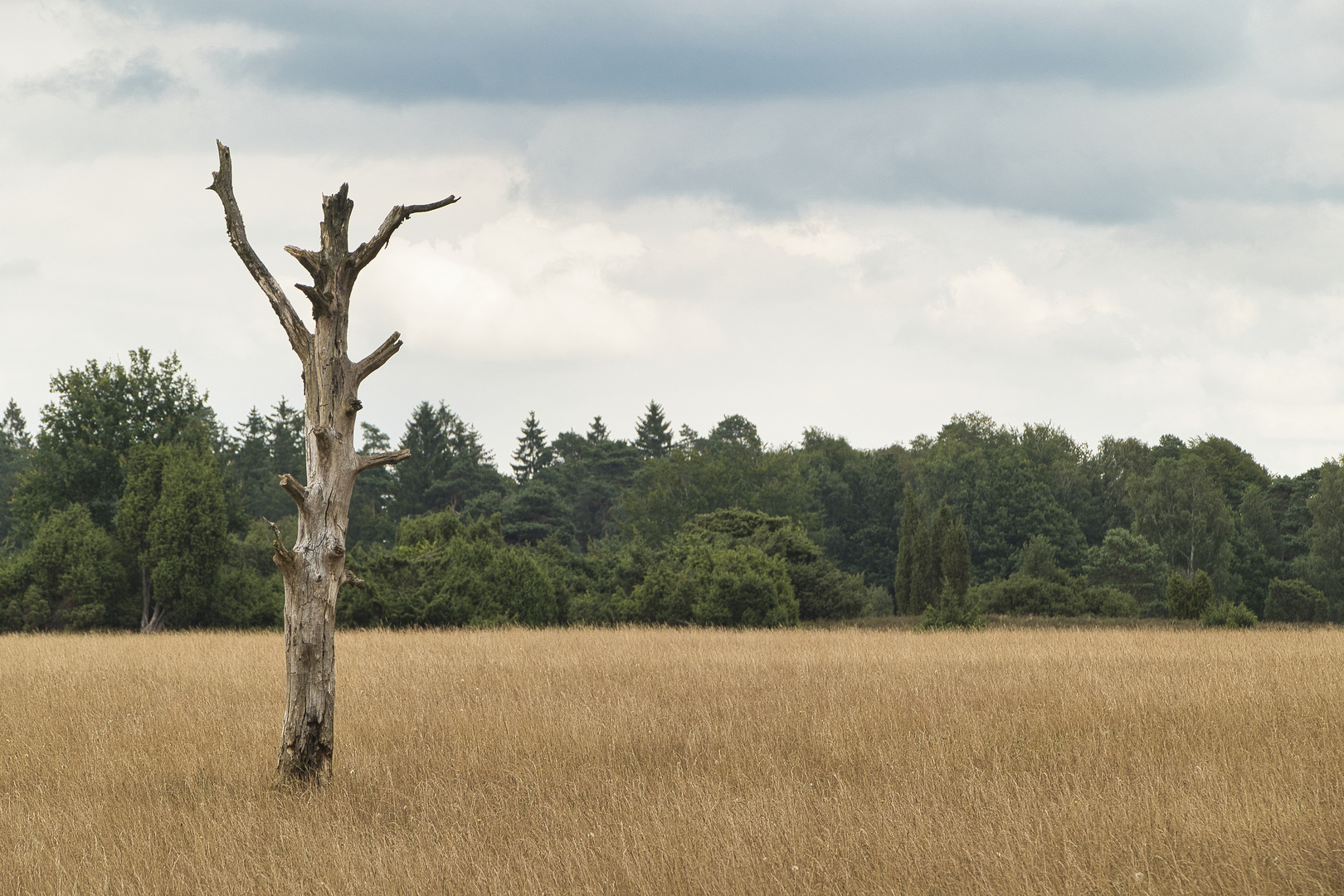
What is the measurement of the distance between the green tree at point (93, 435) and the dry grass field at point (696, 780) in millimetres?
23451

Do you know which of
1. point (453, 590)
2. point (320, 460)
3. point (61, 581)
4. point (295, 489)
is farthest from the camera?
point (61, 581)

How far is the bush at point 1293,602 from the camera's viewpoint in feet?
158

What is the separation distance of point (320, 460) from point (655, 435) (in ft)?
268

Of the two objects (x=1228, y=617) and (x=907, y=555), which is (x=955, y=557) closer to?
(x=907, y=555)

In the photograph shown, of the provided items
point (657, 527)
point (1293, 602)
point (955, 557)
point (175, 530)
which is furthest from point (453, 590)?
point (1293, 602)

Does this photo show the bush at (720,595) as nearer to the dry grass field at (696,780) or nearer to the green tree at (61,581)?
the dry grass field at (696,780)

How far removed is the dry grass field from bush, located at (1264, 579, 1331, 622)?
1495 inches

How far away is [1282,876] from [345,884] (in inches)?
202

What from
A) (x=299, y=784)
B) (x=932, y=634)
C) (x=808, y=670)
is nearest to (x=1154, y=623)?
(x=932, y=634)

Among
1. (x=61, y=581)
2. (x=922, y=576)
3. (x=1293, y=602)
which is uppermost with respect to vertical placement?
(x=61, y=581)

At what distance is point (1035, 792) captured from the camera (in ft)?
24.5

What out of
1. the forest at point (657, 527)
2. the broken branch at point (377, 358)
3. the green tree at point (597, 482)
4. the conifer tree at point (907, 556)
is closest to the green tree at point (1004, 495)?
the forest at point (657, 527)

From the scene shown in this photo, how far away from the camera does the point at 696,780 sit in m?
8.24

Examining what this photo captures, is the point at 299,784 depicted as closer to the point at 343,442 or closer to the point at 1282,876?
the point at 343,442
